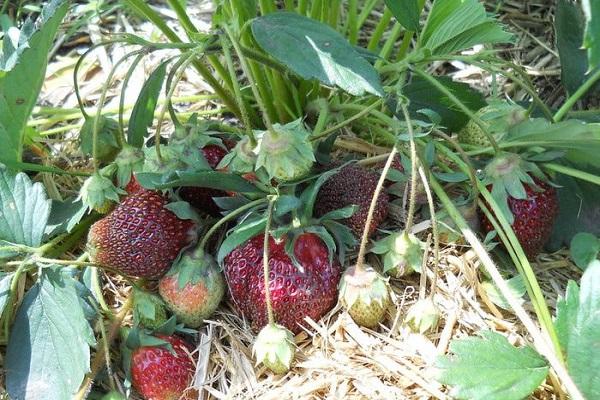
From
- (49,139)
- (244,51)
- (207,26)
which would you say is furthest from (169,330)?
(207,26)

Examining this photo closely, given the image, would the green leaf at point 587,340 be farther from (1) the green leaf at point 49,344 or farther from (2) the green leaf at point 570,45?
(1) the green leaf at point 49,344

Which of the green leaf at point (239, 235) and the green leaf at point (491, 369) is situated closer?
the green leaf at point (491, 369)

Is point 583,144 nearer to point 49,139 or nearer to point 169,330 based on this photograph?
point 169,330

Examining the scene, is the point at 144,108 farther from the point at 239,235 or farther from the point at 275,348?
the point at 275,348

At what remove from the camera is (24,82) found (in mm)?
1138

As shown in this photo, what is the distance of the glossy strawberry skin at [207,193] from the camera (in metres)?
1.16

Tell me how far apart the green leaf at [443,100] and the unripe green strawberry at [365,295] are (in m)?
0.29

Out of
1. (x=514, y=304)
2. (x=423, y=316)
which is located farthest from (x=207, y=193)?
(x=514, y=304)

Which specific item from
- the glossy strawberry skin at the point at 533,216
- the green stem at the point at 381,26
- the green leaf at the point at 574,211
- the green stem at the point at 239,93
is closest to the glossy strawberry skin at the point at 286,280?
the green stem at the point at 239,93

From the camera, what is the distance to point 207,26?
1.65 m

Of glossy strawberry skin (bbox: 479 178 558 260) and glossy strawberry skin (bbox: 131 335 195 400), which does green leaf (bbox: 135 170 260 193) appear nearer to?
glossy strawberry skin (bbox: 131 335 195 400)

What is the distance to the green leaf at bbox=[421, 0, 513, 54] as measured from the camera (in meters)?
1.17

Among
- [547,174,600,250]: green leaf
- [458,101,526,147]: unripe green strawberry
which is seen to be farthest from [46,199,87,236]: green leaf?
[547,174,600,250]: green leaf

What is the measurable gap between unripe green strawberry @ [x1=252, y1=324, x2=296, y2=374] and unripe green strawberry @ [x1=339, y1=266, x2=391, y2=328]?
0.31ft
